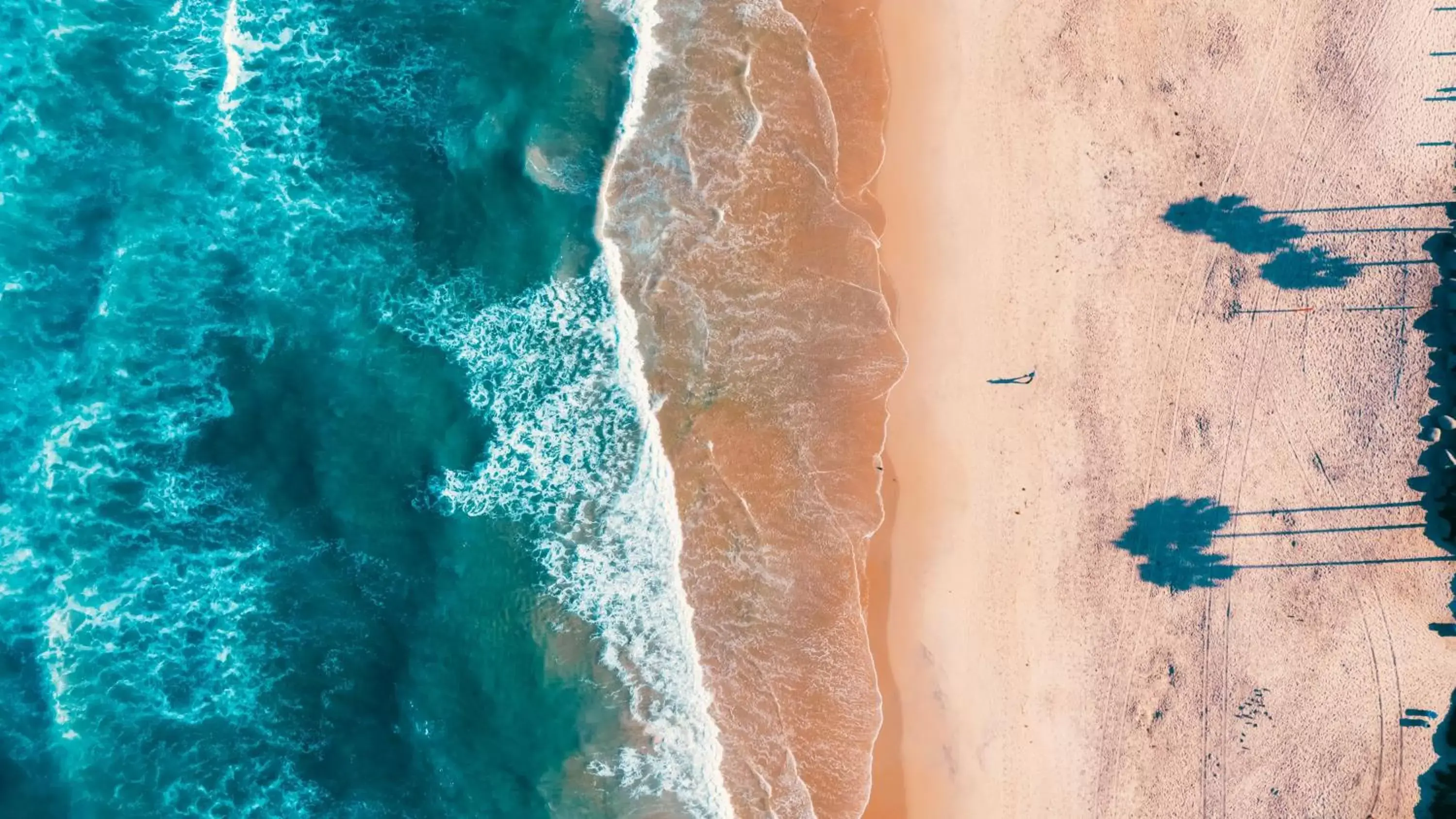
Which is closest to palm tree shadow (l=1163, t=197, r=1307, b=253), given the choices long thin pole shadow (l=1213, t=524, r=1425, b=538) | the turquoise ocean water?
long thin pole shadow (l=1213, t=524, r=1425, b=538)

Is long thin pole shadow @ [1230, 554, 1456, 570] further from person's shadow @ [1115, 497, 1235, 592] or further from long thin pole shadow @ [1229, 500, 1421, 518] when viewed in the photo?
long thin pole shadow @ [1229, 500, 1421, 518]

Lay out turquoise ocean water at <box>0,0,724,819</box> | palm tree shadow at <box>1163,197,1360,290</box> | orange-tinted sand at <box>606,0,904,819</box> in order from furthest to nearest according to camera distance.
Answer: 1. palm tree shadow at <box>1163,197,1360,290</box>
2. turquoise ocean water at <box>0,0,724,819</box>
3. orange-tinted sand at <box>606,0,904,819</box>

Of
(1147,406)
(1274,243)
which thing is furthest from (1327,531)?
(1274,243)

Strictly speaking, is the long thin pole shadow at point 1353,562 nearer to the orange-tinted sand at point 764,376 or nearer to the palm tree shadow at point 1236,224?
the palm tree shadow at point 1236,224

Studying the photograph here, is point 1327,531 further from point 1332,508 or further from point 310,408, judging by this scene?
point 310,408

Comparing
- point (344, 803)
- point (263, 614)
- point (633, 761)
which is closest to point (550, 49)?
point (263, 614)
